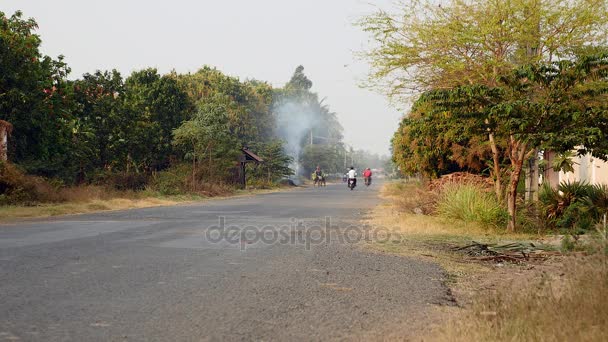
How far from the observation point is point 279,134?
91500mm

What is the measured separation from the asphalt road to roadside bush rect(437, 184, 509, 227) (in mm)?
3516

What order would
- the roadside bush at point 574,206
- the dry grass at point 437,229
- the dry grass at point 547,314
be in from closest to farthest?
1. the dry grass at point 547,314
2. the dry grass at point 437,229
3. the roadside bush at point 574,206

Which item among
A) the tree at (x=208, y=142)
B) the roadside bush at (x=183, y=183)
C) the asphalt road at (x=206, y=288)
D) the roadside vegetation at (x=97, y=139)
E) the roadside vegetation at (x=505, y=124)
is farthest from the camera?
the tree at (x=208, y=142)

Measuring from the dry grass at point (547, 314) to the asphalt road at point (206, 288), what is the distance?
63 cm

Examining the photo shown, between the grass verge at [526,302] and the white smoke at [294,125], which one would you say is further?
the white smoke at [294,125]

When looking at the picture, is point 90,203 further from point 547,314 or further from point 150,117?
point 547,314

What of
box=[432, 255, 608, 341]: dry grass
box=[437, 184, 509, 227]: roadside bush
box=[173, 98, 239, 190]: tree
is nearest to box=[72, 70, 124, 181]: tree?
box=[173, 98, 239, 190]: tree

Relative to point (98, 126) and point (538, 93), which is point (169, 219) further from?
point (98, 126)

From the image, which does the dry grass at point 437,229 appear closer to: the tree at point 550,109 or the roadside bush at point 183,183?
the tree at point 550,109

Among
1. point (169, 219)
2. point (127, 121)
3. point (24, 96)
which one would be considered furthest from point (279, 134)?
point (169, 219)

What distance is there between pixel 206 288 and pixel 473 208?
32.3 feet

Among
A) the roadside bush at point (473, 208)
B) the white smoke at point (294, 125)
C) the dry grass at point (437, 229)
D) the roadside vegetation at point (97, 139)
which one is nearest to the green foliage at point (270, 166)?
the roadside vegetation at point (97, 139)

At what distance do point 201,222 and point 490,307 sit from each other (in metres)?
13.1

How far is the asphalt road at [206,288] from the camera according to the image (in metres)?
5.56
